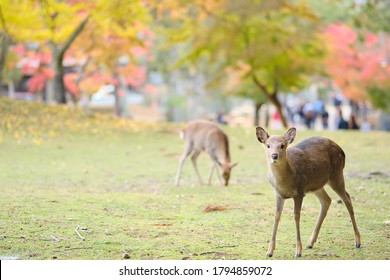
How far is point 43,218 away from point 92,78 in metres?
33.7

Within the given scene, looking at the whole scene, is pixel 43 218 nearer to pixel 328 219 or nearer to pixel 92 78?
pixel 328 219

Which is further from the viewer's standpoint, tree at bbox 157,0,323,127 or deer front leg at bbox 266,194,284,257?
tree at bbox 157,0,323,127

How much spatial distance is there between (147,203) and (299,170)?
373 cm

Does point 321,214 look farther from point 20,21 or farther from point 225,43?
point 225,43

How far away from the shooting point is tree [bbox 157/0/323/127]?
29.1 metres

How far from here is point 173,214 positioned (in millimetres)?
10031

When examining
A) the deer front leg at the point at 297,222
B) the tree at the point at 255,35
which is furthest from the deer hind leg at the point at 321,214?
the tree at the point at 255,35

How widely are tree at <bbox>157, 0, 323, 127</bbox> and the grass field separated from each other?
9.30 metres

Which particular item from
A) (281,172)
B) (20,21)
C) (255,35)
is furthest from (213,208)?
(255,35)

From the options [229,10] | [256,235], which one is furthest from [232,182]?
[229,10]

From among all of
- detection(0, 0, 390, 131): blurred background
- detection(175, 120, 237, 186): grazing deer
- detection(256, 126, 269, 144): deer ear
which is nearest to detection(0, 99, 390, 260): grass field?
detection(175, 120, 237, 186): grazing deer

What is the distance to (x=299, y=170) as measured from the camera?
7629 mm

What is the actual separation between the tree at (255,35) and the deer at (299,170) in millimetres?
19995

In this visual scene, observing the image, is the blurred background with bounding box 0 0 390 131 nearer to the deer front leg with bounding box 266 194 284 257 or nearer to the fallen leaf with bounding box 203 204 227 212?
the fallen leaf with bounding box 203 204 227 212
